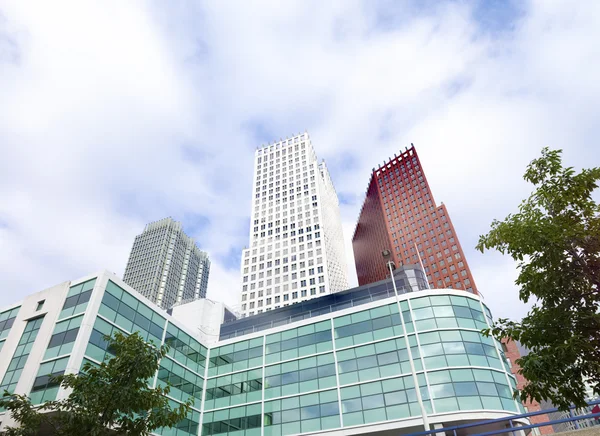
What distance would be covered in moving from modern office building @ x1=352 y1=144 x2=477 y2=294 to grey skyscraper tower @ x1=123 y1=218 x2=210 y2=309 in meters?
74.3

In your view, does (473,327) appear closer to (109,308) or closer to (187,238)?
(109,308)

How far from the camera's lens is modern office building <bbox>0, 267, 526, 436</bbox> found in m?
30.0

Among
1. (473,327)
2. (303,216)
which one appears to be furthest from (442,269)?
(473,327)

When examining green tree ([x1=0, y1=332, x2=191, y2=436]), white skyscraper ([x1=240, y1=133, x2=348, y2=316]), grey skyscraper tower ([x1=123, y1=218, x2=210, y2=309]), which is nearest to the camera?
green tree ([x1=0, y1=332, x2=191, y2=436])

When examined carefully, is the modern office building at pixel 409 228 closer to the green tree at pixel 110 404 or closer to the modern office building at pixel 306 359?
the modern office building at pixel 306 359

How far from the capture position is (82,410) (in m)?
14.1

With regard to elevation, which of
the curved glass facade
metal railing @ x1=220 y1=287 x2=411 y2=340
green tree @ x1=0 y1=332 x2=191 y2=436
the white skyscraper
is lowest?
green tree @ x1=0 y1=332 x2=191 y2=436

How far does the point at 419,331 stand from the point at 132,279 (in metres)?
149

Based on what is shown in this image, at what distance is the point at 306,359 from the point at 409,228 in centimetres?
9547

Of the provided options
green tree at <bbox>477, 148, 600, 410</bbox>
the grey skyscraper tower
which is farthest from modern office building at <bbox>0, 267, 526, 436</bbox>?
the grey skyscraper tower

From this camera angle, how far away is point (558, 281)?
10.5 metres

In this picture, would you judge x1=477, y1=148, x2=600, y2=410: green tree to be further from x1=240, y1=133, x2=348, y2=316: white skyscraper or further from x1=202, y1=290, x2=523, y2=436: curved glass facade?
x1=240, y1=133, x2=348, y2=316: white skyscraper

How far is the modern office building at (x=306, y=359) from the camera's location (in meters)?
30.0

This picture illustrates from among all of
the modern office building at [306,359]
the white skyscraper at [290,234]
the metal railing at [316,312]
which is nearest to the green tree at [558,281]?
the modern office building at [306,359]
